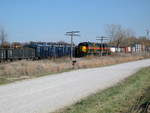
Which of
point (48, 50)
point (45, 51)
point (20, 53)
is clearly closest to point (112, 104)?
point (20, 53)

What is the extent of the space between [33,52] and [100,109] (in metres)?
27.9

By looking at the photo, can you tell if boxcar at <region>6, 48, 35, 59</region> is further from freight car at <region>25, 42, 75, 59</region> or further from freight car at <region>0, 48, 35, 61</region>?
freight car at <region>25, 42, 75, 59</region>

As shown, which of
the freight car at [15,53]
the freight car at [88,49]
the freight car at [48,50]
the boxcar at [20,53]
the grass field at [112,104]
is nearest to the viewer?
the grass field at [112,104]

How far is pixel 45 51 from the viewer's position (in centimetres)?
3619

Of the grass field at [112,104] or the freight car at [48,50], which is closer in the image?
the grass field at [112,104]

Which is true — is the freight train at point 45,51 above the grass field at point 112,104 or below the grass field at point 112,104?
above

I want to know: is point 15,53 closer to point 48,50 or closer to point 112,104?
point 48,50

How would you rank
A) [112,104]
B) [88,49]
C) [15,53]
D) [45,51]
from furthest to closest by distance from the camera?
[88,49] → [45,51] → [15,53] → [112,104]

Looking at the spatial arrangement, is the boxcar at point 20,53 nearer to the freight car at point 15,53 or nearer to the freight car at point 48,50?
the freight car at point 15,53

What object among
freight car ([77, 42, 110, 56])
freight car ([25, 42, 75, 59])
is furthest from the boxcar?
freight car ([77, 42, 110, 56])

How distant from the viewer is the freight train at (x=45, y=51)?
2916 centimetres

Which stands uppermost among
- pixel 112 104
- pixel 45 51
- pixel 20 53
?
pixel 45 51

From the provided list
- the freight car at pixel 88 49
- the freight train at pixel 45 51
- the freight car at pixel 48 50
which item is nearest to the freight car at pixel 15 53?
the freight train at pixel 45 51

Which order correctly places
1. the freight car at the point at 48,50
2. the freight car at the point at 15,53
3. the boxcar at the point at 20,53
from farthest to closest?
the freight car at the point at 48,50 → the boxcar at the point at 20,53 → the freight car at the point at 15,53
